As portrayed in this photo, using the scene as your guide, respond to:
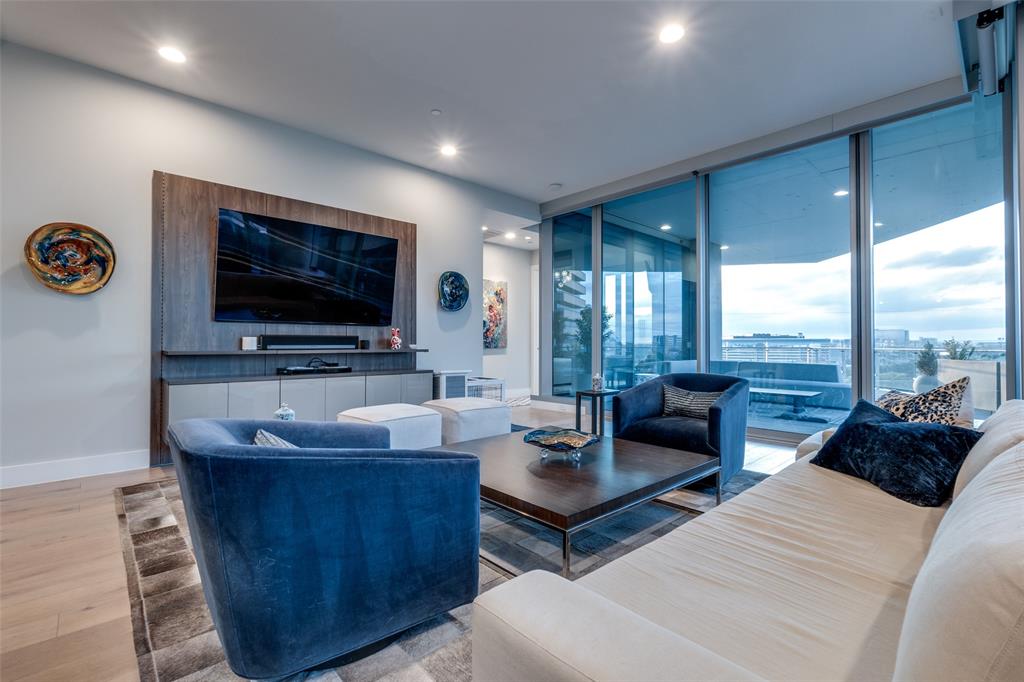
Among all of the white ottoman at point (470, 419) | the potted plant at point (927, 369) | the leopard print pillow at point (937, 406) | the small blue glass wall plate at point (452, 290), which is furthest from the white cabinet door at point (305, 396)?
the potted plant at point (927, 369)

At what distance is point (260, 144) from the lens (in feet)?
13.5

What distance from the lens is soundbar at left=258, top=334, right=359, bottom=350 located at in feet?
13.5

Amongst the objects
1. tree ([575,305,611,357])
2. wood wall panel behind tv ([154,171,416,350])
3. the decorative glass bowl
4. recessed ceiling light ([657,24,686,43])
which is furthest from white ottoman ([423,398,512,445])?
recessed ceiling light ([657,24,686,43])

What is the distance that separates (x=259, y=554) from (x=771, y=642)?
118cm

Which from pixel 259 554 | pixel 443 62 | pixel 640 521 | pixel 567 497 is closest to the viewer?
pixel 259 554

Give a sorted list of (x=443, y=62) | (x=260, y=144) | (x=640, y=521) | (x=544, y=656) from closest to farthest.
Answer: (x=544, y=656) → (x=640, y=521) → (x=443, y=62) → (x=260, y=144)

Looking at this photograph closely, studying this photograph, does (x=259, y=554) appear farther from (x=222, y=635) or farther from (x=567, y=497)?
(x=567, y=497)

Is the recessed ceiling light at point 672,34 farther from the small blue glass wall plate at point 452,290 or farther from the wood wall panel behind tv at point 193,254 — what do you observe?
the wood wall panel behind tv at point 193,254

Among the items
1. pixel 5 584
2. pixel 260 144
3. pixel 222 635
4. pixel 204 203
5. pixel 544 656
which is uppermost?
pixel 260 144

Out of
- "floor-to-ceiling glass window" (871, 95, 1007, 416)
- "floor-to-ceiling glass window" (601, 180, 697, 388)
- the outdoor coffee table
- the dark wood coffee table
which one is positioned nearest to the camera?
the dark wood coffee table

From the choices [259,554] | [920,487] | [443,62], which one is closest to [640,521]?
[920,487]

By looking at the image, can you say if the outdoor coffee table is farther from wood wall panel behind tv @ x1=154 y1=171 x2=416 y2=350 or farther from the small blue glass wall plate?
wood wall panel behind tv @ x1=154 y1=171 x2=416 y2=350

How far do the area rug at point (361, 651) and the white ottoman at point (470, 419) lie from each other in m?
1.03

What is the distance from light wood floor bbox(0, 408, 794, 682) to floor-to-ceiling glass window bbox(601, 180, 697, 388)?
4911 mm
